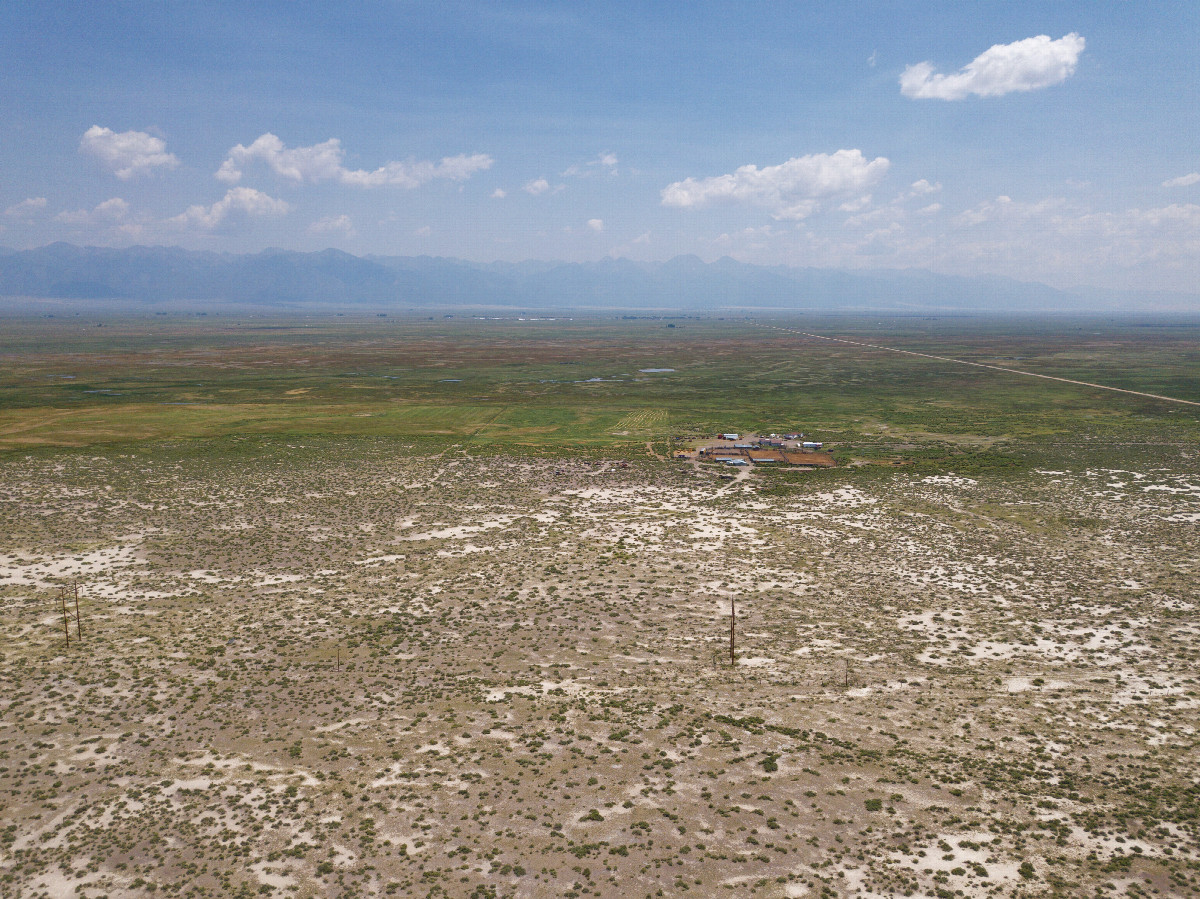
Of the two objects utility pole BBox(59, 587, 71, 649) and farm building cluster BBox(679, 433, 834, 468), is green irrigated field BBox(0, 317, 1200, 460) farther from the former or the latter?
utility pole BBox(59, 587, 71, 649)

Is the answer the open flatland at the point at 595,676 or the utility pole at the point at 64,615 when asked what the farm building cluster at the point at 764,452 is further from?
the utility pole at the point at 64,615

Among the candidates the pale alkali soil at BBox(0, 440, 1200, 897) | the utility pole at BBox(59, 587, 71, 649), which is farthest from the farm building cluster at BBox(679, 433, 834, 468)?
the utility pole at BBox(59, 587, 71, 649)

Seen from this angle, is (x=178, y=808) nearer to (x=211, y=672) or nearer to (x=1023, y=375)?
(x=211, y=672)

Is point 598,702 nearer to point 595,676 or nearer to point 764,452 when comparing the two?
point 595,676

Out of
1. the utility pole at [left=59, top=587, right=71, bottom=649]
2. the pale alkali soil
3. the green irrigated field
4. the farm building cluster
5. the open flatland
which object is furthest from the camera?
the green irrigated field

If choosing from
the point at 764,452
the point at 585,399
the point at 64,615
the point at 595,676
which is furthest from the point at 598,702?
the point at 585,399

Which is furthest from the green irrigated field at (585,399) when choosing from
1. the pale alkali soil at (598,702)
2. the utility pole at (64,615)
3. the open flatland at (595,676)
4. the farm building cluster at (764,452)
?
the utility pole at (64,615)
